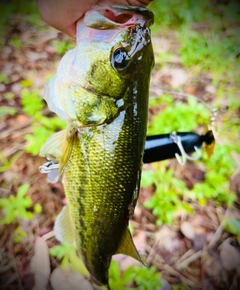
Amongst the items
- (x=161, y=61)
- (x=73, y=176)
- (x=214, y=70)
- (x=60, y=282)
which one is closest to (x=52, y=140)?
(x=73, y=176)

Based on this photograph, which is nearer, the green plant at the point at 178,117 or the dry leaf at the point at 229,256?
the dry leaf at the point at 229,256

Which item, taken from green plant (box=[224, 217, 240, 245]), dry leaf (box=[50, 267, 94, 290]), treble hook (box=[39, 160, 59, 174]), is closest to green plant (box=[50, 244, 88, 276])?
dry leaf (box=[50, 267, 94, 290])

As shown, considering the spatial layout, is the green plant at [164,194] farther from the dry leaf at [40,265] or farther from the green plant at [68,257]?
the dry leaf at [40,265]

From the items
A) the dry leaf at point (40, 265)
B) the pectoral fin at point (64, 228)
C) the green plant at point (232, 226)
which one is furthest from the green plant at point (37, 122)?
the green plant at point (232, 226)

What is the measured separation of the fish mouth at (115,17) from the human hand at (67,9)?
0.17 metres

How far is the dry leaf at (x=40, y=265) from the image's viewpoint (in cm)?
143

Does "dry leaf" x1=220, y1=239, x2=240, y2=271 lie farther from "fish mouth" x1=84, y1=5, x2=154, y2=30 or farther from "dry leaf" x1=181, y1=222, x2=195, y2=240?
"fish mouth" x1=84, y1=5, x2=154, y2=30

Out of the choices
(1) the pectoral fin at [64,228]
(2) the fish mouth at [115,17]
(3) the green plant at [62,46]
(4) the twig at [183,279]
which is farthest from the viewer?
(3) the green plant at [62,46]

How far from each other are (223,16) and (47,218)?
6.53ft

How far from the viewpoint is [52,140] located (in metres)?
0.85

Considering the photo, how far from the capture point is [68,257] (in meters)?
1.46

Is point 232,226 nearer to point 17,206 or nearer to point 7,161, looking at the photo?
point 17,206

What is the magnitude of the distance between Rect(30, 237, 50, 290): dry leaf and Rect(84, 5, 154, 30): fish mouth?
1221 millimetres

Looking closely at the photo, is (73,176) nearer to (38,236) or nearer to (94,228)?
(94,228)
